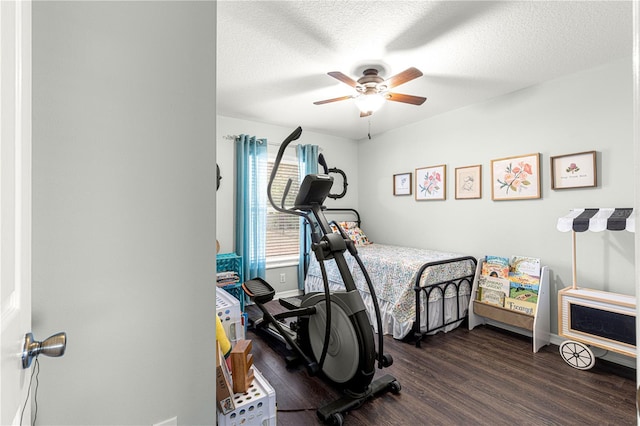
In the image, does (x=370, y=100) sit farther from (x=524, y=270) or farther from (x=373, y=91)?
(x=524, y=270)

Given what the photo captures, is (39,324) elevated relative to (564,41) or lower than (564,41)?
lower

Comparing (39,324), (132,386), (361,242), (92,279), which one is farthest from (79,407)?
(361,242)

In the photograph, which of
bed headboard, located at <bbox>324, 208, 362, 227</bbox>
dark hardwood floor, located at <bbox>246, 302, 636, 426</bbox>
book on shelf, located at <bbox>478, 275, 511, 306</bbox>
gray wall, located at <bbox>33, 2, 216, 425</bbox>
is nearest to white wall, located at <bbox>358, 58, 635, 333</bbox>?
book on shelf, located at <bbox>478, 275, 511, 306</bbox>

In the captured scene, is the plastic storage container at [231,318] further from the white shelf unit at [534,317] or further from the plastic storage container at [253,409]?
the white shelf unit at [534,317]

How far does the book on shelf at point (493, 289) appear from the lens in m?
2.84

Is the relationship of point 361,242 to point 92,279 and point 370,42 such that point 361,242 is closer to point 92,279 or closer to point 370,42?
point 370,42

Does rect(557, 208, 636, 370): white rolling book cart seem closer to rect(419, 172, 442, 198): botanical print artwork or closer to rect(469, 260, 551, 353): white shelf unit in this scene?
rect(469, 260, 551, 353): white shelf unit

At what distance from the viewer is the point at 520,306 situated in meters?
2.69

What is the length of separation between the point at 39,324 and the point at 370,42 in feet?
7.72

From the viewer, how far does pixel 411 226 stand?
407 centimetres

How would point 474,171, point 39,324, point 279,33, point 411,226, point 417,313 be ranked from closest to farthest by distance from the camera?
point 39,324 < point 279,33 < point 417,313 < point 474,171 < point 411,226

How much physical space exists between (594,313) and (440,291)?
1.11 metres

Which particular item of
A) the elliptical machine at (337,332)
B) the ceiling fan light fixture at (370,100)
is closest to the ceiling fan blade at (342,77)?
the ceiling fan light fixture at (370,100)

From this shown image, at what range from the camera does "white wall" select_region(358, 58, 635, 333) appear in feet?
7.72
